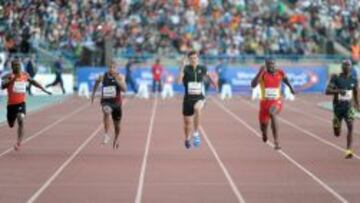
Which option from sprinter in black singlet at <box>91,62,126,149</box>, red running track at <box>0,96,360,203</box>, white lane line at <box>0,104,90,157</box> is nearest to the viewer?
red running track at <box>0,96,360,203</box>

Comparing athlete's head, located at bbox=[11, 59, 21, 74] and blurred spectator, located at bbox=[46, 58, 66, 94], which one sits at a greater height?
athlete's head, located at bbox=[11, 59, 21, 74]

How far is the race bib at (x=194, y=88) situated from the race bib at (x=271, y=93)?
1.36 m

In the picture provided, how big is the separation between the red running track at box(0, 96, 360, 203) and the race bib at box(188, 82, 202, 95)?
1146 mm

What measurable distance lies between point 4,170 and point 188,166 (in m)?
3.04

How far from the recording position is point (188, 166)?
59.4ft

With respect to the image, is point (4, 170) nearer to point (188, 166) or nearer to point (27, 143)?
point (188, 166)

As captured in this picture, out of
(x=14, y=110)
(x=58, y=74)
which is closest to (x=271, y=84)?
(x=14, y=110)

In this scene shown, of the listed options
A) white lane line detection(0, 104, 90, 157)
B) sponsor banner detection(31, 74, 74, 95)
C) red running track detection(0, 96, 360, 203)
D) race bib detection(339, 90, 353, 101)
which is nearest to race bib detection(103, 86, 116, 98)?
red running track detection(0, 96, 360, 203)

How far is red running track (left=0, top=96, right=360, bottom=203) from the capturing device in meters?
14.1

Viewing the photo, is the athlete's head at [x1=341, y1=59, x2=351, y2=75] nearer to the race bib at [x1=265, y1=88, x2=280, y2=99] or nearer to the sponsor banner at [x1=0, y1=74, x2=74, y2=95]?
the race bib at [x1=265, y1=88, x2=280, y2=99]

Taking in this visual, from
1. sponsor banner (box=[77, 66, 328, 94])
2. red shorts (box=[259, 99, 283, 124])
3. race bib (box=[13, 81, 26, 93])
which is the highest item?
race bib (box=[13, 81, 26, 93])

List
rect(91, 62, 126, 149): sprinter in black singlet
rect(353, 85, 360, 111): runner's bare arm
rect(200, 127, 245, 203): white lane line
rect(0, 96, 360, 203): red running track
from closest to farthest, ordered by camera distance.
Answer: rect(200, 127, 245, 203): white lane line → rect(0, 96, 360, 203): red running track → rect(353, 85, 360, 111): runner's bare arm → rect(91, 62, 126, 149): sprinter in black singlet

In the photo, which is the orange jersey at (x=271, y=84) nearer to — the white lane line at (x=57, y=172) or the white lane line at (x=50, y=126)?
the white lane line at (x=57, y=172)

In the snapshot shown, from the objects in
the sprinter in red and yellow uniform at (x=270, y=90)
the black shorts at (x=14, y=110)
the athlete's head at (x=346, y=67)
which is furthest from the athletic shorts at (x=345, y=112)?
the black shorts at (x=14, y=110)
